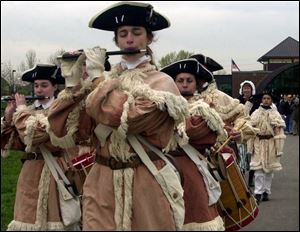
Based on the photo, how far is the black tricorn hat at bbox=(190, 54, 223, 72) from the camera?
6.51 m

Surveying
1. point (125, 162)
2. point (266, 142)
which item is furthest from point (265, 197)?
point (125, 162)

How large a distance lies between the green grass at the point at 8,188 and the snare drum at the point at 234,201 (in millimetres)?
2222

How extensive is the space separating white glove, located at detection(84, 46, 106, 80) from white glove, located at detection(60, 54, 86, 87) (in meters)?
0.08

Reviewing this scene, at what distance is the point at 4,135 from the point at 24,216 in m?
0.69

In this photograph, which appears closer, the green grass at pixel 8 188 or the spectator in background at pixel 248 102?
the green grass at pixel 8 188

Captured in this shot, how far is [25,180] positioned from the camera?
5141mm

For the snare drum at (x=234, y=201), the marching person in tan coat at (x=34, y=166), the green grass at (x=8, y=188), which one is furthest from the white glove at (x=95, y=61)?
the green grass at (x=8, y=188)

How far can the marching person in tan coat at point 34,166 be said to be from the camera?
16.4ft

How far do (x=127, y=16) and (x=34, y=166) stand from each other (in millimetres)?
2006

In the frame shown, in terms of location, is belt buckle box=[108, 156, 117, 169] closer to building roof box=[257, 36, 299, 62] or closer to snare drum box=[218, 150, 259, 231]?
building roof box=[257, 36, 299, 62]

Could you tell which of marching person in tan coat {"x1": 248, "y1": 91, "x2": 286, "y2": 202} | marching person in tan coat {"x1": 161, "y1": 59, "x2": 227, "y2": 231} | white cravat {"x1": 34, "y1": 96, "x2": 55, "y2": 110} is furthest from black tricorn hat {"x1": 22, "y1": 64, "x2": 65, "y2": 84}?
marching person in tan coat {"x1": 248, "y1": 91, "x2": 286, "y2": 202}

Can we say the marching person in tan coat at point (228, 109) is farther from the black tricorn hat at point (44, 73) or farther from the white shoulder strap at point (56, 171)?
the white shoulder strap at point (56, 171)

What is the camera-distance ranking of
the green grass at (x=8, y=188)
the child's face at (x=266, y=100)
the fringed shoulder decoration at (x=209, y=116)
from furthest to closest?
the child's face at (x=266, y=100), the green grass at (x=8, y=188), the fringed shoulder decoration at (x=209, y=116)

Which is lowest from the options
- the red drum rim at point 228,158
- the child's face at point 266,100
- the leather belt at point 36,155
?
the child's face at point 266,100
